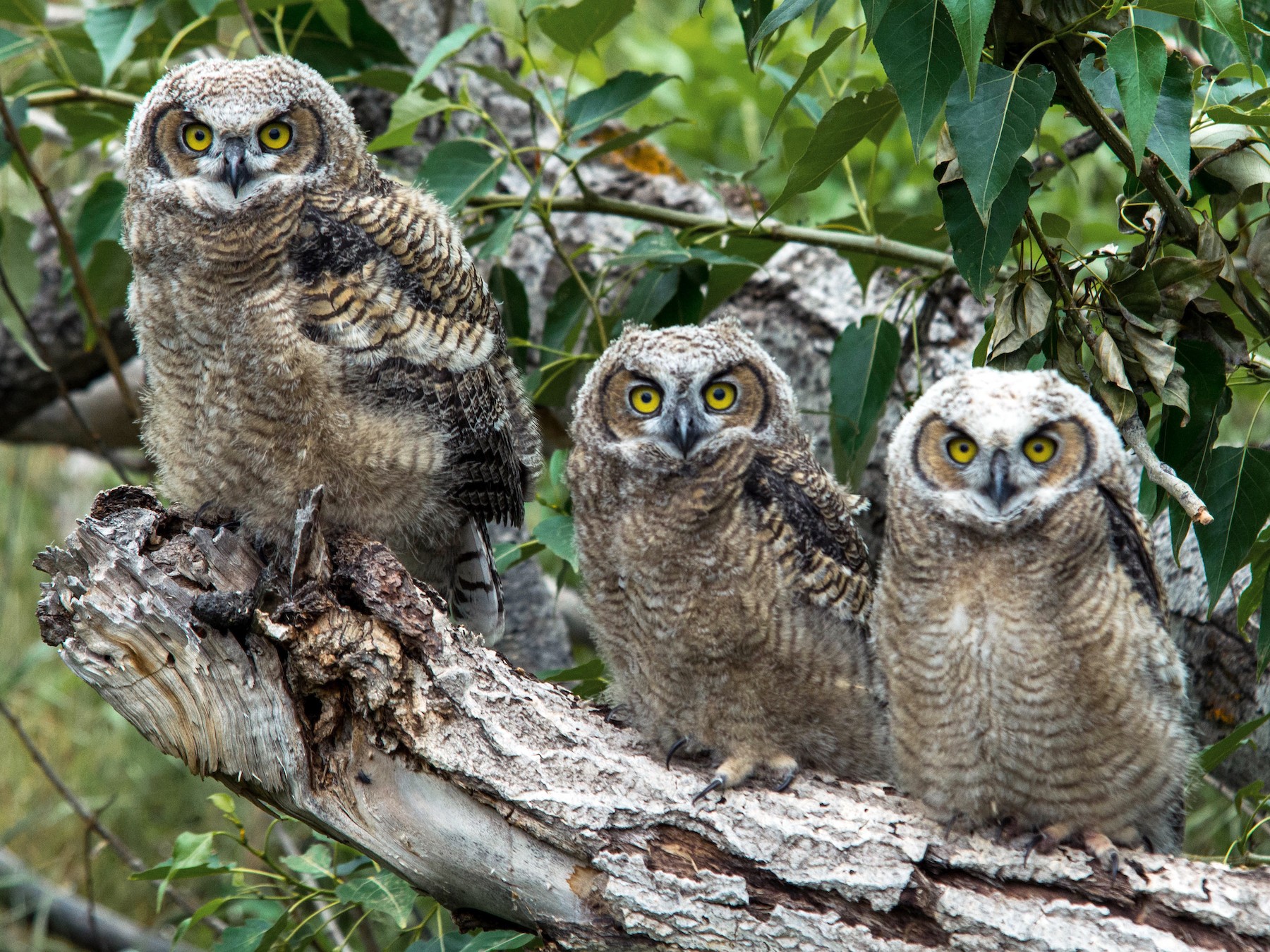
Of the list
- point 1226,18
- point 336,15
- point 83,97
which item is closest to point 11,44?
point 83,97

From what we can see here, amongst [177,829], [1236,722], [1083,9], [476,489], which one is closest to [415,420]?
[476,489]

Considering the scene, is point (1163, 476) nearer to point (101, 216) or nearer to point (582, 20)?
point (582, 20)

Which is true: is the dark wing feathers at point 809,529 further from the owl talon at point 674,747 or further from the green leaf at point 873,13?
the green leaf at point 873,13

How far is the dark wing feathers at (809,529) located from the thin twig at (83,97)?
2175mm

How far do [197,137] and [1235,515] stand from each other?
2165mm

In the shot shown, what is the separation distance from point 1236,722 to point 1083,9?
1.85 metres

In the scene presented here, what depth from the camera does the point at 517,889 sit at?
205cm

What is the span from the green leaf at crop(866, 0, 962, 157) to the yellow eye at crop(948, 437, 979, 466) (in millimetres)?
523

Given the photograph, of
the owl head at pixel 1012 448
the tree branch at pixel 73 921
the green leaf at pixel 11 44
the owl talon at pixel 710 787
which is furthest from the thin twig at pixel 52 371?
the owl head at pixel 1012 448

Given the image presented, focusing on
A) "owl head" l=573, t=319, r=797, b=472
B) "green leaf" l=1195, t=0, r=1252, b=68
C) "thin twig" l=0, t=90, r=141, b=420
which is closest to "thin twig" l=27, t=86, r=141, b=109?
"thin twig" l=0, t=90, r=141, b=420

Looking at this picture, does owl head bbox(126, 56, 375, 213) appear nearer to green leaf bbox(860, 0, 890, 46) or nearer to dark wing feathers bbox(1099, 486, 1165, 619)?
green leaf bbox(860, 0, 890, 46)

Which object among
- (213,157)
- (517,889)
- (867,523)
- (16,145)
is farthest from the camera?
(867,523)

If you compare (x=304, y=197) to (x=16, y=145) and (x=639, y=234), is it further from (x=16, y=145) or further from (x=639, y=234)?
(x=16, y=145)

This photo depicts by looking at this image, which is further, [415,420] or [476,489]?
[476,489]
